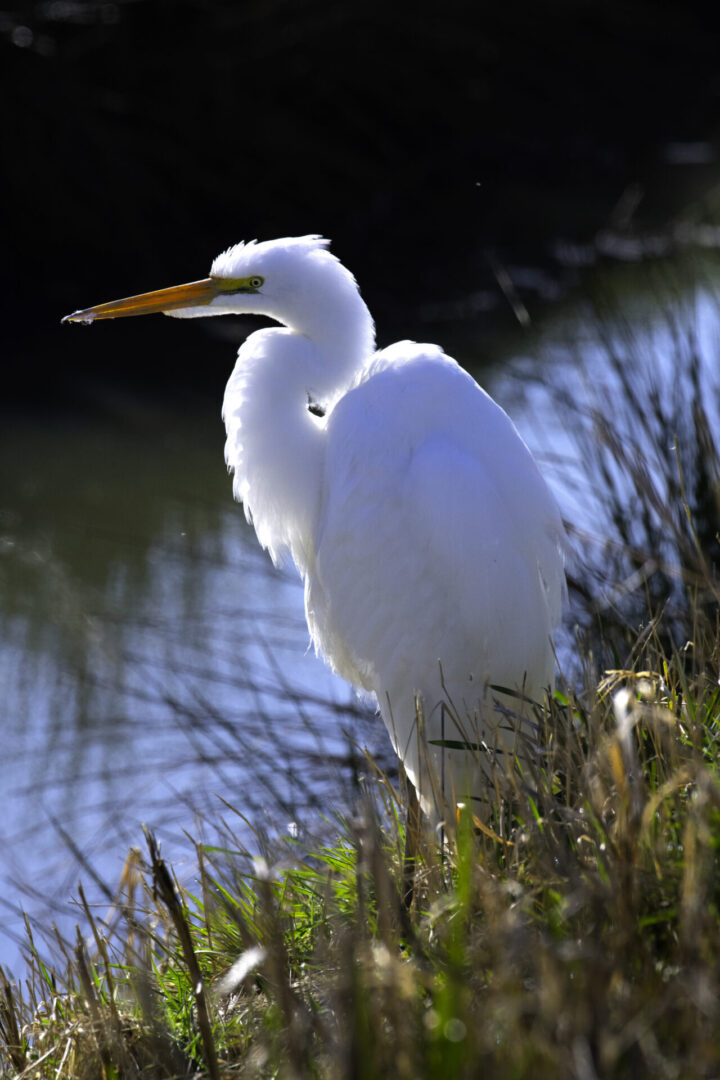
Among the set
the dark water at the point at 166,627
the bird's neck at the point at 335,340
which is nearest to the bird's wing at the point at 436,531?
the bird's neck at the point at 335,340

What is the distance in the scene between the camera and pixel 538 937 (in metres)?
1.29

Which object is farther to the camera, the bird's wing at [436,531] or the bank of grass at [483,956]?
the bird's wing at [436,531]

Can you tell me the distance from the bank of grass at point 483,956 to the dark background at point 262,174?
14.2ft

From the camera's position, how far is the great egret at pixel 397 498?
220 cm

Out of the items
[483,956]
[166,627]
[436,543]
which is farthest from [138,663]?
[483,956]

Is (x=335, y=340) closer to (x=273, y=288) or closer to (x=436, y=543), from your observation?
(x=273, y=288)

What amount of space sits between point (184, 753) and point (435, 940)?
1927 millimetres

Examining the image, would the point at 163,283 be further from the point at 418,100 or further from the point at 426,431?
the point at 426,431

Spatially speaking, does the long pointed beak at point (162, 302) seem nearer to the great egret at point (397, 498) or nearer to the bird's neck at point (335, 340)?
the great egret at point (397, 498)

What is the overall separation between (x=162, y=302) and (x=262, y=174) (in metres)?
4.98

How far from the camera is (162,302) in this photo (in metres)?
2.53

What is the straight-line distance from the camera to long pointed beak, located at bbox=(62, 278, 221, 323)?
2.50 meters

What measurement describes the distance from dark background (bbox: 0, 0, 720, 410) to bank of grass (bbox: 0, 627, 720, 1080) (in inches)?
170

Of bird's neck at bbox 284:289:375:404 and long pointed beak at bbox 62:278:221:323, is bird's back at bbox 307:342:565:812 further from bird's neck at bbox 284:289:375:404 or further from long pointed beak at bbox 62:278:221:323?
long pointed beak at bbox 62:278:221:323
